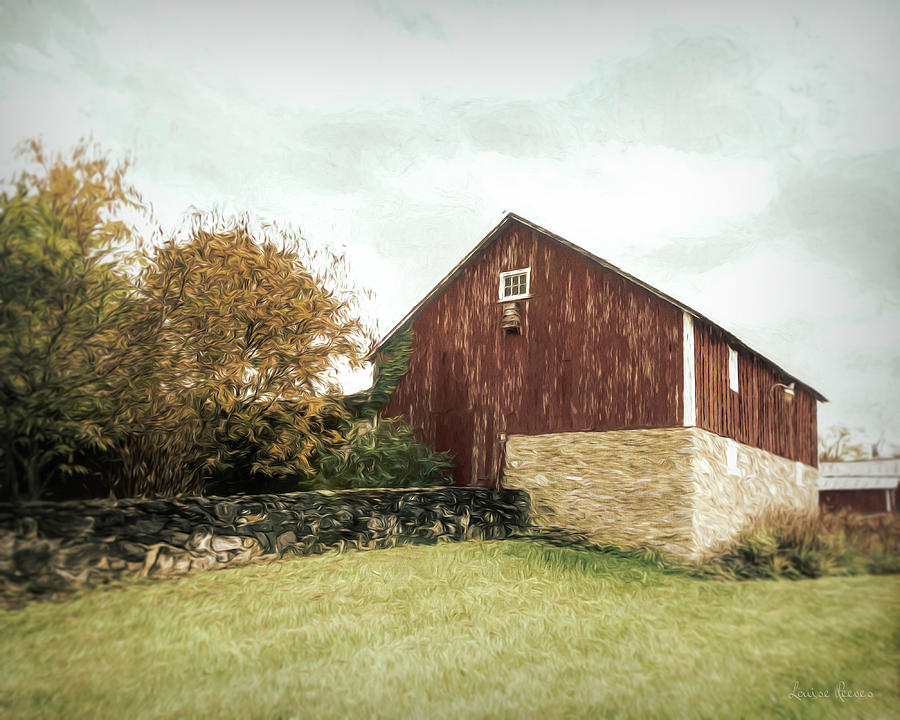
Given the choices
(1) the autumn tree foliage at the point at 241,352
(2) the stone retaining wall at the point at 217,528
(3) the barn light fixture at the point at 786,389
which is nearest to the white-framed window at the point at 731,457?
(3) the barn light fixture at the point at 786,389

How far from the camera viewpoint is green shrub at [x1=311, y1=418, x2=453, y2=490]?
427 inches

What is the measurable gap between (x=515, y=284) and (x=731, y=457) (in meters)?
4.67

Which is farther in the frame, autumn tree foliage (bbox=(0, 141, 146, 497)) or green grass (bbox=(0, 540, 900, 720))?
autumn tree foliage (bbox=(0, 141, 146, 497))

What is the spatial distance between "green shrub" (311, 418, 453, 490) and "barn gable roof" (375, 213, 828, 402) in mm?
1880

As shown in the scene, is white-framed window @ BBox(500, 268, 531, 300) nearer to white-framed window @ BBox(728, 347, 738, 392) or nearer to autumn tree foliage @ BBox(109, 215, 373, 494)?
autumn tree foliage @ BBox(109, 215, 373, 494)

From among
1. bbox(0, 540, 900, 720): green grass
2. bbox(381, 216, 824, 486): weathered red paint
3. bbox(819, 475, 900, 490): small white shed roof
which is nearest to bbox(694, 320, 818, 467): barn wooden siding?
bbox(381, 216, 824, 486): weathered red paint

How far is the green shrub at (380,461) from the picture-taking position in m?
10.9

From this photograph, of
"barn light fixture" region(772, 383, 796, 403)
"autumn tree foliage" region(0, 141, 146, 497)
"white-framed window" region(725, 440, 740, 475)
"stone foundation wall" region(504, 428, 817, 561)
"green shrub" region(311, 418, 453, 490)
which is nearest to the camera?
"autumn tree foliage" region(0, 141, 146, 497)

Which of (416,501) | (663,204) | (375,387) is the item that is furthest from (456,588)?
(375,387)

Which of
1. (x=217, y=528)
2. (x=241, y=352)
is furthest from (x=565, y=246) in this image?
(x=217, y=528)

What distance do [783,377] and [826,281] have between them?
361 inches

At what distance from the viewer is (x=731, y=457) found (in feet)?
36.6

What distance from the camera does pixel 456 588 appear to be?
7062 mm

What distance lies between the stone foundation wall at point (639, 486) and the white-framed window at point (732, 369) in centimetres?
125
